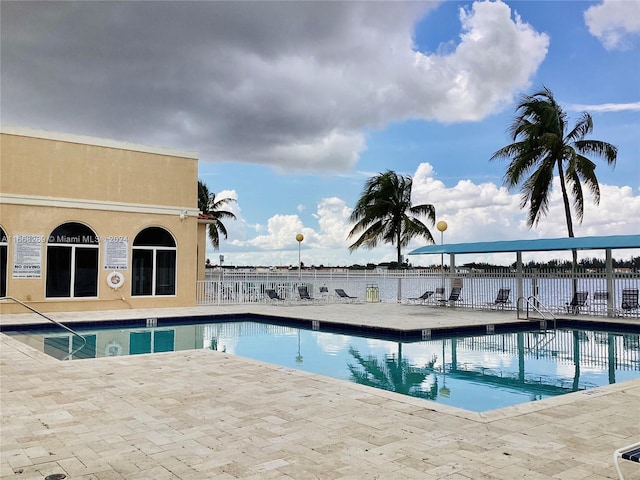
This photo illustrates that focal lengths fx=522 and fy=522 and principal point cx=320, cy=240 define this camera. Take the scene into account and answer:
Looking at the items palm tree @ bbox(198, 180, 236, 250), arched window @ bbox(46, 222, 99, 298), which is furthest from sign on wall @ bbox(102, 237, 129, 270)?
palm tree @ bbox(198, 180, 236, 250)

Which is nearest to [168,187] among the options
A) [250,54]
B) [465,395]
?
[250,54]

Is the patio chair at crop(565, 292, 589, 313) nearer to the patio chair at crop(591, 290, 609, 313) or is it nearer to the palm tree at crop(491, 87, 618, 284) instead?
the patio chair at crop(591, 290, 609, 313)

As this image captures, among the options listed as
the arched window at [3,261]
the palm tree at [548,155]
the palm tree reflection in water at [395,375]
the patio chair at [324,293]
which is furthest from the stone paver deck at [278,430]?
the palm tree at [548,155]

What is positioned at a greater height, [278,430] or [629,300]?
[629,300]

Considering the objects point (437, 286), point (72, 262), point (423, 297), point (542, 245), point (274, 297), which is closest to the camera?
point (72, 262)

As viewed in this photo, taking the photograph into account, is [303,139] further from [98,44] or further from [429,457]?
[429,457]

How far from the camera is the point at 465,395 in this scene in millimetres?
7188

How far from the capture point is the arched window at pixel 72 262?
51.3 ft

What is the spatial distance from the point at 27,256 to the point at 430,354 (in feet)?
38.6

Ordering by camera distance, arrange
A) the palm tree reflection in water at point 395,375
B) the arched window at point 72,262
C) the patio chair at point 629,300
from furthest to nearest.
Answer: the arched window at point 72,262 < the patio chair at point 629,300 < the palm tree reflection in water at point 395,375

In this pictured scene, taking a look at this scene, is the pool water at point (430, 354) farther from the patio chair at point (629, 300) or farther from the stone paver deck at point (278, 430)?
the patio chair at point (629, 300)

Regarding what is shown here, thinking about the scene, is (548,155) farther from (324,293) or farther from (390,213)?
(390,213)

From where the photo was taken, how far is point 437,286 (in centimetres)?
2112

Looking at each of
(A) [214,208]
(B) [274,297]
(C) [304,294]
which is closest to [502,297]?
(C) [304,294]
